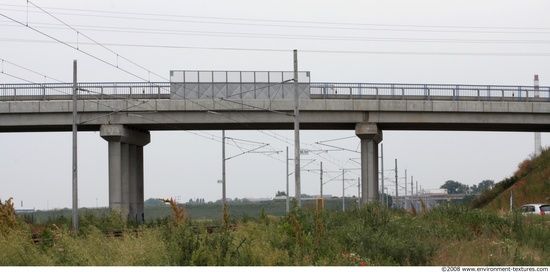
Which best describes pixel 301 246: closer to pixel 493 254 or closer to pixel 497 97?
pixel 493 254

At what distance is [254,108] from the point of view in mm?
48656

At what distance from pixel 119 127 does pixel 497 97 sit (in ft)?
80.1

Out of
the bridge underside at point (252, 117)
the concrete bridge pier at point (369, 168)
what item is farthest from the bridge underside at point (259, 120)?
the concrete bridge pier at point (369, 168)

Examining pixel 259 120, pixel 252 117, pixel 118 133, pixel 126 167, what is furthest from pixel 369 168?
pixel 118 133

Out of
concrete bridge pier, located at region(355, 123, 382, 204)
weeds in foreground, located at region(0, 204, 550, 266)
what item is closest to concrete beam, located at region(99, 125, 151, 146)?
concrete bridge pier, located at region(355, 123, 382, 204)

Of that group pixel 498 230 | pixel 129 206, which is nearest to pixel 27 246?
pixel 498 230

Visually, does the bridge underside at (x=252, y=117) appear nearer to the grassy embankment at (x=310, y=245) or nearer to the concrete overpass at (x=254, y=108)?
the concrete overpass at (x=254, y=108)

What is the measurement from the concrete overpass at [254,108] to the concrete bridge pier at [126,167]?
0.07 meters

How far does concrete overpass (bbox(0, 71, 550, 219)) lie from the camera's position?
4847cm

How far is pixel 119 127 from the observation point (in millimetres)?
48969

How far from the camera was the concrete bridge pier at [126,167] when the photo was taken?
4956cm

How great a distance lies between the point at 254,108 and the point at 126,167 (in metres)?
10.1

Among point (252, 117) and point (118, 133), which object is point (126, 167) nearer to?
point (118, 133)

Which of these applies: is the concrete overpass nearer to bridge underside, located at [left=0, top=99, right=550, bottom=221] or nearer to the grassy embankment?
bridge underside, located at [left=0, top=99, right=550, bottom=221]
